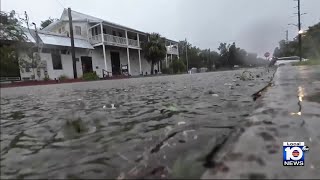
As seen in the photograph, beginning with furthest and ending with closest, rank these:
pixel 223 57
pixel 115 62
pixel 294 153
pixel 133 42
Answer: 1. pixel 223 57
2. pixel 133 42
3. pixel 115 62
4. pixel 294 153

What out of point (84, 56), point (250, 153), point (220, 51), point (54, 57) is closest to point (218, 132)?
point (250, 153)

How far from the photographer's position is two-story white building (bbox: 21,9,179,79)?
26347 mm

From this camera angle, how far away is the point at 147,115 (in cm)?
349

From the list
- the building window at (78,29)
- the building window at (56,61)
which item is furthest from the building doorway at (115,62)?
the building window at (56,61)

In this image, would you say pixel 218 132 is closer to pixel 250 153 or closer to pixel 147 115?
pixel 250 153

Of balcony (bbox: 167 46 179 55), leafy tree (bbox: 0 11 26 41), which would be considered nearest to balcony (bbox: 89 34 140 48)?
leafy tree (bbox: 0 11 26 41)

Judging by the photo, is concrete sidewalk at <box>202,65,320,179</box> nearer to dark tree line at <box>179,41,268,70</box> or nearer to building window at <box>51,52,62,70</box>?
building window at <box>51,52,62,70</box>

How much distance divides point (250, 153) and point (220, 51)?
279 feet

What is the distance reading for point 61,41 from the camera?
Result: 26.8 meters

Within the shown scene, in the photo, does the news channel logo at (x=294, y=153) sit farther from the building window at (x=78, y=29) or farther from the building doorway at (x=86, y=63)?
the building window at (x=78, y=29)

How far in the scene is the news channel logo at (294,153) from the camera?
1483mm

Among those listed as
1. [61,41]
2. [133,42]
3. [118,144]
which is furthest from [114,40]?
[118,144]

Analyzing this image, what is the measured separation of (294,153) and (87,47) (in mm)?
29057

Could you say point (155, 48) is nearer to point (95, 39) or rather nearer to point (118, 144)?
point (95, 39)
